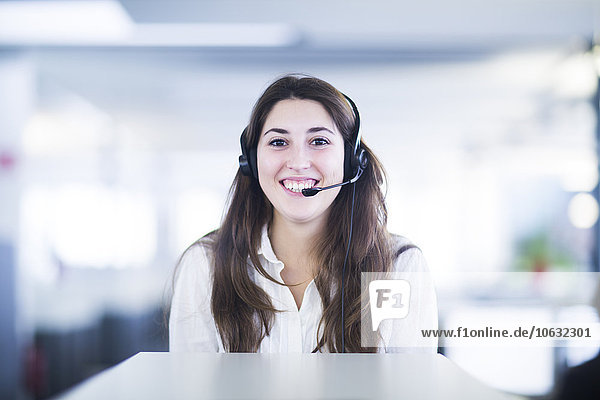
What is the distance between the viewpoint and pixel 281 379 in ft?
1.92

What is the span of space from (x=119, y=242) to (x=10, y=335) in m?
0.55

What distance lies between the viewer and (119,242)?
6.07 feet

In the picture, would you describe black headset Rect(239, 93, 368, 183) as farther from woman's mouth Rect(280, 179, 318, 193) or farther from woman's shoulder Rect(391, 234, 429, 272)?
woman's shoulder Rect(391, 234, 429, 272)

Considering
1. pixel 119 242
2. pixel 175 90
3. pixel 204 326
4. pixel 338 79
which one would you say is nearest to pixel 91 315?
pixel 119 242

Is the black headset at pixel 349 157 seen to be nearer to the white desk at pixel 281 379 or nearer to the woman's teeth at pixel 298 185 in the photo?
the woman's teeth at pixel 298 185

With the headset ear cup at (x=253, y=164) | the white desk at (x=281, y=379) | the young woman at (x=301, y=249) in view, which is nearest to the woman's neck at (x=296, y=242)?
the young woman at (x=301, y=249)

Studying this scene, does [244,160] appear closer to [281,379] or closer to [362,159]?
[362,159]

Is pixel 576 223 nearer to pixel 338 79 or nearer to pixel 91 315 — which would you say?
pixel 338 79

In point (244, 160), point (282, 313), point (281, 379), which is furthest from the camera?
point (244, 160)

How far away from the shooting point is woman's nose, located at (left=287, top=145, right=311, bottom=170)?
1.42m

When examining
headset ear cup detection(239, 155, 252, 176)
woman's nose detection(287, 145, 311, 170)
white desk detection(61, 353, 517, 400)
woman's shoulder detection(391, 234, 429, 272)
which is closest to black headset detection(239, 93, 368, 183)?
headset ear cup detection(239, 155, 252, 176)

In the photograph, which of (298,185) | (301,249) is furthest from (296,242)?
(298,185)

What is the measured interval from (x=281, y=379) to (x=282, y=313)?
0.84 meters

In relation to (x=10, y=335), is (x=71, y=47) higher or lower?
higher
